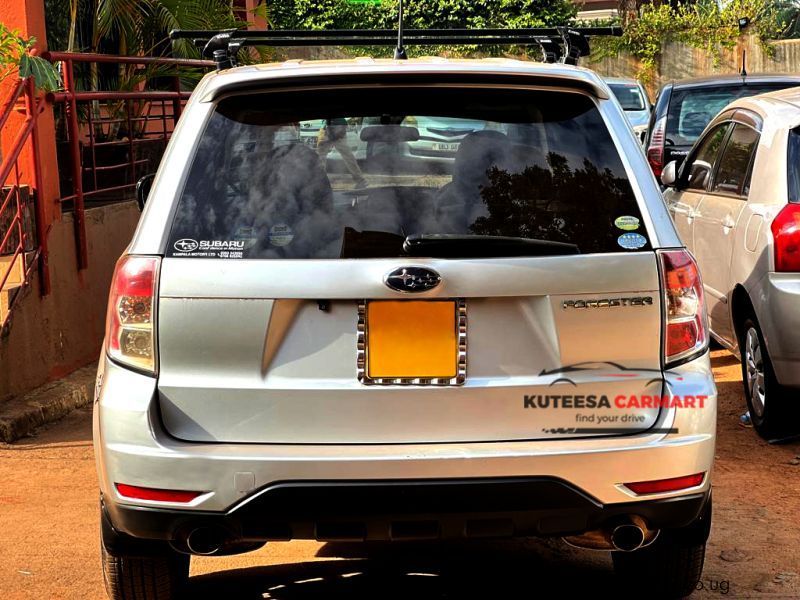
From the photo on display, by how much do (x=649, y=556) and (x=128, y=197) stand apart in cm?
775

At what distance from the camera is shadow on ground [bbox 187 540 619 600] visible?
4777 millimetres

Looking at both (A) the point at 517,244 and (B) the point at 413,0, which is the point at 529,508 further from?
(B) the point at 413,0

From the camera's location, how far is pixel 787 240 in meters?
6.59

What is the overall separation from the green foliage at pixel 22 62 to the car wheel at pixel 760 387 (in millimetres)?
4652

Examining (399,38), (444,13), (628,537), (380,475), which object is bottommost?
(444,13)

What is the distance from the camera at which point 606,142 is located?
4.06 m

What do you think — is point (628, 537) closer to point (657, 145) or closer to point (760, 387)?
point (760, 387)

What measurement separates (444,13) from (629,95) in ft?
44.2

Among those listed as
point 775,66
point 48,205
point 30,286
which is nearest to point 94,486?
point 30,286

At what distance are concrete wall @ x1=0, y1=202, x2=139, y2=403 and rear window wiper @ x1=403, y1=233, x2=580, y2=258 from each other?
4838 millimetres

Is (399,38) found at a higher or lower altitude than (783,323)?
higher

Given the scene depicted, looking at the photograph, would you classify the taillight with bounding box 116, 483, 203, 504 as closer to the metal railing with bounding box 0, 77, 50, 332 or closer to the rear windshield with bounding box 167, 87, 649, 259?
the rear windshield with bounding box 167, 87, 649, 259

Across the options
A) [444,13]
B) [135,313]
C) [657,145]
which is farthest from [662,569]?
[444,13]

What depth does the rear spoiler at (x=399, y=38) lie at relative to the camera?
189 inches
